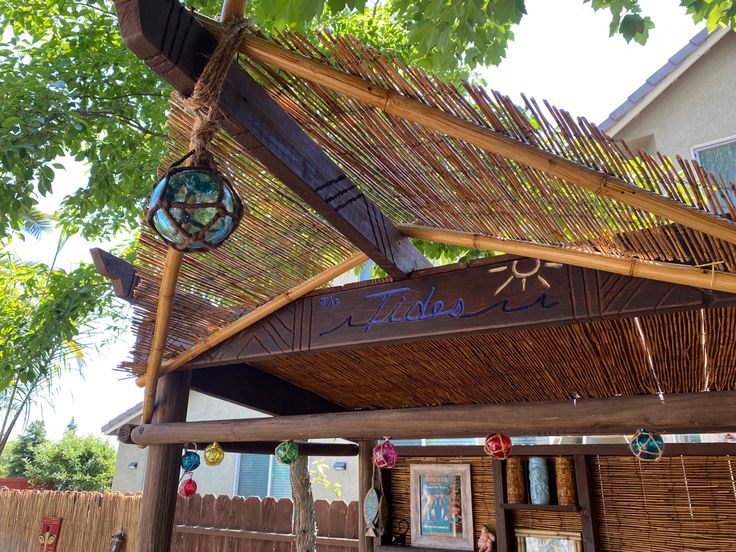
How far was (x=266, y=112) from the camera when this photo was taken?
1665 millimetres

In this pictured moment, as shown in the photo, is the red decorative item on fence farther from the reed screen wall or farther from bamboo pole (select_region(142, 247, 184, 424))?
the reed screen wall

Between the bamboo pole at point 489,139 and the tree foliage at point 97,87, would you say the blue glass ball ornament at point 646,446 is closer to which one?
the bamboo pole at point 489,139

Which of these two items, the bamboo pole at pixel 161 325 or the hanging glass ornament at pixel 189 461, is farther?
the hanging glass ornament at pixel 189 461

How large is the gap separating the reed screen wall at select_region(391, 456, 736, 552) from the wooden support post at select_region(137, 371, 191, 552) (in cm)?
243

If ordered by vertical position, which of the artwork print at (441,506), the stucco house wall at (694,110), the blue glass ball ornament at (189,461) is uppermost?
the stucco house wall at (694,110)

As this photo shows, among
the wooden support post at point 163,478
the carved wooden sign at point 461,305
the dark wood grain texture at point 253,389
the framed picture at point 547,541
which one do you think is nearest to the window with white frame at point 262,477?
the dark wood grain texture at point 253,389

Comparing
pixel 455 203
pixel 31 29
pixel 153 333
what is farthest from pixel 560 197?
pixel 31 29

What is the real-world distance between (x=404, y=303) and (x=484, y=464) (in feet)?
7.74

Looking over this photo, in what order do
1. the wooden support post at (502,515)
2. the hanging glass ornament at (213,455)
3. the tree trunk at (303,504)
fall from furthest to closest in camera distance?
the tree trunk at (303,504)
the wooden support post at (502,515)
the hanging glass ornament at (213,455)

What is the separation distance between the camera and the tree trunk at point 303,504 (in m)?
4.54

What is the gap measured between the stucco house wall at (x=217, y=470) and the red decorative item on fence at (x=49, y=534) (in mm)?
1794

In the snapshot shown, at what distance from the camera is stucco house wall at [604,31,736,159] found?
21.7 feet

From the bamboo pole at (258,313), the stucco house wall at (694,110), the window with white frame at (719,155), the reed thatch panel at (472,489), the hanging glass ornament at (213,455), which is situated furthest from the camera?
Result: the stucco house wall at (694,110)

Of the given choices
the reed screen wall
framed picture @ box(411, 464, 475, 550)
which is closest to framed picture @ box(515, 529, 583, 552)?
the reed screen wall
